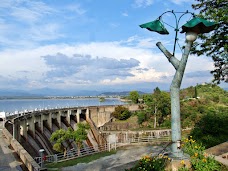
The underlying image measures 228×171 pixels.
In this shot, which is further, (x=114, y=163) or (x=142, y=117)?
(x=142, y=117)

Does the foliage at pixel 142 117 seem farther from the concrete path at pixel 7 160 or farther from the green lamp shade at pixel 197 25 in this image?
the green lamp shade at pixel 197 25

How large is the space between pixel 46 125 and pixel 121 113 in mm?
17148

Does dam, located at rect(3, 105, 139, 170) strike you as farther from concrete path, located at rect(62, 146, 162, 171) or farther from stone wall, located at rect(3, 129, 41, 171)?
concrete path, located at rect(62, 146, 162, 171)

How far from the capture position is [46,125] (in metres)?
36.1

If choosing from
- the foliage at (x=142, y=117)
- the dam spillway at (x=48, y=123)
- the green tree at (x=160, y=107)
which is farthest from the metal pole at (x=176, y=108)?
the foliage at (x=142, y=117)

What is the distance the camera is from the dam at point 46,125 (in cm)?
2228

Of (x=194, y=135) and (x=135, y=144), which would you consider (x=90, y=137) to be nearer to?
(x=135, y=144)

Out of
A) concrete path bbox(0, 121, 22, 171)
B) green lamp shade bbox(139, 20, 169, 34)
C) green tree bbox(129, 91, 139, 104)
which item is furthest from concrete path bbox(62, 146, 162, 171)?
green tree bbox(129, 91, 139, 104)

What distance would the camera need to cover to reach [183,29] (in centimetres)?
593

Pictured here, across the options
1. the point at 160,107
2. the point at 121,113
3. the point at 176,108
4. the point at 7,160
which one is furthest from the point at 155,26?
the point at 121,113

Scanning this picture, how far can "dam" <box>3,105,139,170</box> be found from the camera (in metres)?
22.3

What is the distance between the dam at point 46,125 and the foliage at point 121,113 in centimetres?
118

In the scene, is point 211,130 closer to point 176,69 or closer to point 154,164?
point 154,164

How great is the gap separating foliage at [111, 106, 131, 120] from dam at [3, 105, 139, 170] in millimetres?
1184
